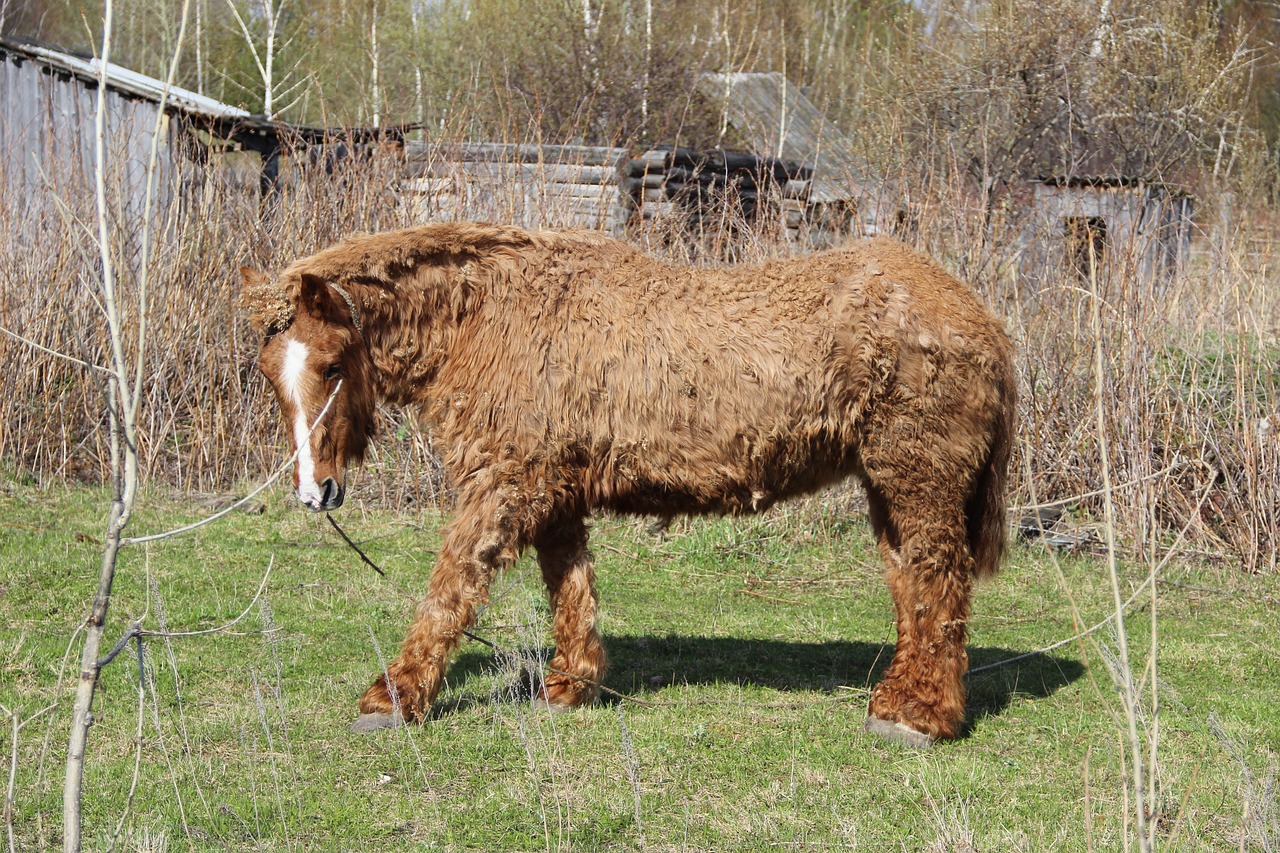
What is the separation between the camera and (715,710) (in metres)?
4.95

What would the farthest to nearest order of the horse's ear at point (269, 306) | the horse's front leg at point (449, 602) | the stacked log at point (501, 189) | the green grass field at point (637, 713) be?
the stacked log at point (501, 189), the horse's front leg at point (449, 602), the horse's ear at point (269, 306), the green grass field at point (637, 713)

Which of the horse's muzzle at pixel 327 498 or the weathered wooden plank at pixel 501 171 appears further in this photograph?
the weathered wooden plank at pixel 501 171

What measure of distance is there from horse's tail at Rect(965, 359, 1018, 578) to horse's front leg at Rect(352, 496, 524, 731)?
6.07 feet

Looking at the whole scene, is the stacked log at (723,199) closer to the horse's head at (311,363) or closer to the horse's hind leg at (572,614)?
the horse's hind leg at (572,614)

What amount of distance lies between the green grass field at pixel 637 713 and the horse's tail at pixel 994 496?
Answer: 497 mm

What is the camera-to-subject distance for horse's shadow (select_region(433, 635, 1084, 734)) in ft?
17.2

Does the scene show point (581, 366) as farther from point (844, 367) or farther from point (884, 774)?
point (884, 774)

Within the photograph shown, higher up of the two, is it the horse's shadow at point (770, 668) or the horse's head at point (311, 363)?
the horse's head at point (311, 363)

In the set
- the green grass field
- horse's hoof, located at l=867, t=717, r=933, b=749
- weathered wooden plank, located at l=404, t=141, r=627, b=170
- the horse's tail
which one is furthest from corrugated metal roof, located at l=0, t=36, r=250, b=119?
horse's hoof, located at l=867, t=717, r=933, b=749

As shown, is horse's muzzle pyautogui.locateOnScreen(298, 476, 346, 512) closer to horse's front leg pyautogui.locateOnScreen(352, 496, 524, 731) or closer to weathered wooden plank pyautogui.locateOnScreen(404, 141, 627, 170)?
horse's front leg pyautogui.locateOnScreen(352, 496, 524, 731)

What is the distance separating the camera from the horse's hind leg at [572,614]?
191 inches

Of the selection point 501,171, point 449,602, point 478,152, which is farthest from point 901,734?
point 478,152

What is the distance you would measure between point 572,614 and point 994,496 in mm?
1777

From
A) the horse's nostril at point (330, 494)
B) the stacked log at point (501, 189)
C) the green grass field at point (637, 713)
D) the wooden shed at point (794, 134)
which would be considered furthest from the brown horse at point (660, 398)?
the wooden shed at point (794, 134)
